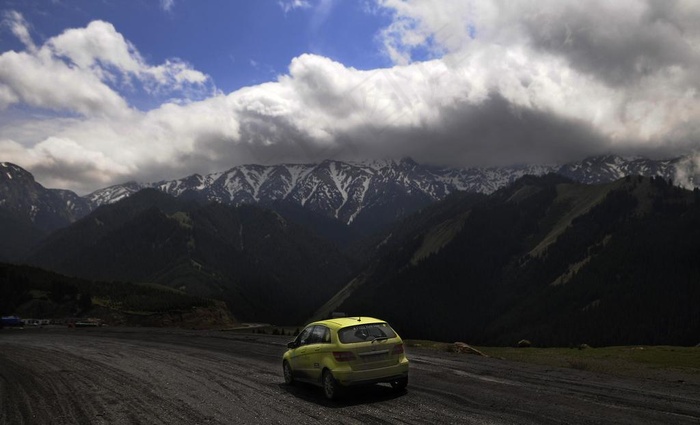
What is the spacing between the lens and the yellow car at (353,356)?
54.3 ft

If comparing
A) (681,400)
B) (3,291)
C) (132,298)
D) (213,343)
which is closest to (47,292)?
(3,291)

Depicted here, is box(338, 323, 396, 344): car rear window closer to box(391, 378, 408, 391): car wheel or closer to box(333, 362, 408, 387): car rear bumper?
box(333, 362, 408, 387): car rear bumper

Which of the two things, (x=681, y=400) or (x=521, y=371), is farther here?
(x=521, y=371)

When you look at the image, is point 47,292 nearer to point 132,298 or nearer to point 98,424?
point 132,298

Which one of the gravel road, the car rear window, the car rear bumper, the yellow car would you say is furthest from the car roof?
the gravel road

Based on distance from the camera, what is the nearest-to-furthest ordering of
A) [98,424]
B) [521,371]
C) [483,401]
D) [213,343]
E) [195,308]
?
[98,424], [483,401], [521,371], [213,343], [195,308]

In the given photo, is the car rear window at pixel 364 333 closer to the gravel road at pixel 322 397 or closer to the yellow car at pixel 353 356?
the yellow car at pixel 353 356

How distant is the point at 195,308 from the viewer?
418ft

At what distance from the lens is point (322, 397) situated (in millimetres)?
17578

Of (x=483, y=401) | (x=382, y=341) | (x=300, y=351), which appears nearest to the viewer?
(x=483, y=401)

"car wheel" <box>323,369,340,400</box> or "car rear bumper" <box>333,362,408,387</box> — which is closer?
"car rear bumper" <box>333,362,408,387</box>

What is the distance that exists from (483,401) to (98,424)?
39.0 ft

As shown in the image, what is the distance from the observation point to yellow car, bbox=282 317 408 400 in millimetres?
16547

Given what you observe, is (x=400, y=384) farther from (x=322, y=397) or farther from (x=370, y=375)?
(x=322, y=397)
